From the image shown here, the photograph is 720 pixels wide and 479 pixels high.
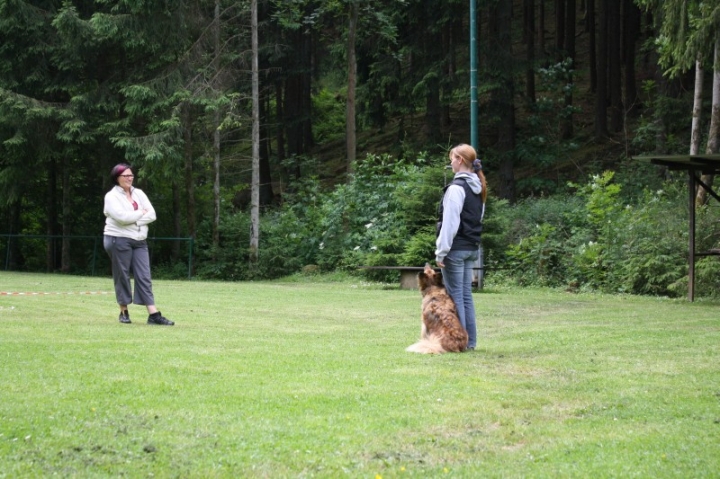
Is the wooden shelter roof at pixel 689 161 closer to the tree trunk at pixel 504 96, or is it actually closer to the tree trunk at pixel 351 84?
the tree trunk at pixel 504 96

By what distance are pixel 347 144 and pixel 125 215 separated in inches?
811

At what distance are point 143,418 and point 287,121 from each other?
36531 mm

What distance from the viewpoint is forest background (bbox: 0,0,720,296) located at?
22.3 meters

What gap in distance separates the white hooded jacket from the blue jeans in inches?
167

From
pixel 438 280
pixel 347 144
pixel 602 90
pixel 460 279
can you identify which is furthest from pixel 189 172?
pixel 460 279

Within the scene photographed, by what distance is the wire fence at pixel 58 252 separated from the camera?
99.9 feet

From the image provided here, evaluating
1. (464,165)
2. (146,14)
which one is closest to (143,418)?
(464,165)

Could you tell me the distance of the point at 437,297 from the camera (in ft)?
29.5

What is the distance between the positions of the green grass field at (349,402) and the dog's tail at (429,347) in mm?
160

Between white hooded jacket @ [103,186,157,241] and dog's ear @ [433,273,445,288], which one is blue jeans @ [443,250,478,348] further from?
white hooded jacket @ [103,186,157,241]

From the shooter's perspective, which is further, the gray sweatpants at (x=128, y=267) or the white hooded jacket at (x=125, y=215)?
the gray sweatpants at (x=128, y=267)

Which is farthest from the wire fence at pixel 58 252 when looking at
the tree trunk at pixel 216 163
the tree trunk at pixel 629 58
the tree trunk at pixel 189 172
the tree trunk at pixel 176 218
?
the tree trunk at pixel 629 58

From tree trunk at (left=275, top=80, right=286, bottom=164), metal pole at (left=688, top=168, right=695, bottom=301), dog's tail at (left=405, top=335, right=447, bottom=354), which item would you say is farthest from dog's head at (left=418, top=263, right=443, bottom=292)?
tree trunk at (left=275, top=80, right=286, bottom=164)

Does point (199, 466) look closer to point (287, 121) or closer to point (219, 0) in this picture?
point (219, 0)
